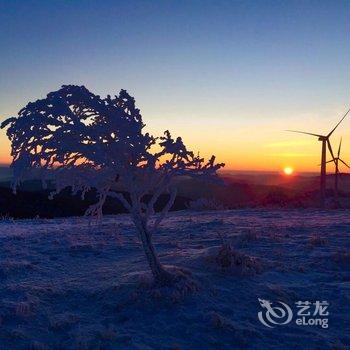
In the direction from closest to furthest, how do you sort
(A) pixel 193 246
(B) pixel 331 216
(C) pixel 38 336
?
(C) pixel 38 336, (A) pixel 193 246, (B) pixel 331 216

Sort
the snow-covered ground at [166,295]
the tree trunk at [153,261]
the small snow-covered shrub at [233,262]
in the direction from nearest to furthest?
the snow-covered ground at [166,295] < the tree trunk at [153,261] < the small snow-covered shrub at [233,262]

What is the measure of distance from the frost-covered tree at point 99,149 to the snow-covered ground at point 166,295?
1.33 m

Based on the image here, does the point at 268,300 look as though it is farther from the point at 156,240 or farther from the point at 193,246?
the point at 156,240

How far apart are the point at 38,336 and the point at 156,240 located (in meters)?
9.45

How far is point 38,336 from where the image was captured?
9812mm

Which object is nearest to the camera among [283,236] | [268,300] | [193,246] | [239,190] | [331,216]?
[268,300]

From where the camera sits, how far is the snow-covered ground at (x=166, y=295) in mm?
9594

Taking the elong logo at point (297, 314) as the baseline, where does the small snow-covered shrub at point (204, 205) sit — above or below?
above

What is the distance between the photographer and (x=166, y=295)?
443 inches

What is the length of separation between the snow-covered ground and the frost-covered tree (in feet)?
4.38

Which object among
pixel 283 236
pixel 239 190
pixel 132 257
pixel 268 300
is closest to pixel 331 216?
pixel 283 236

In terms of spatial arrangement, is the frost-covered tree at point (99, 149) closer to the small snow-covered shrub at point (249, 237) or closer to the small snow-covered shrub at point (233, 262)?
the small snow-covered shrub at point (233, 262)

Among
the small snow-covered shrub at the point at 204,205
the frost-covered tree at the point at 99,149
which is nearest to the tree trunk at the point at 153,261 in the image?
the frost-covered tree at the point at 99,149

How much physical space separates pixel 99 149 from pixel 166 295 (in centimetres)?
388
